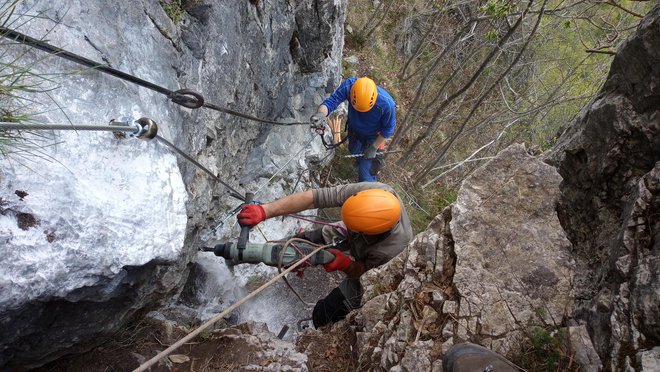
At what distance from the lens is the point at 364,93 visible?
5422 mm

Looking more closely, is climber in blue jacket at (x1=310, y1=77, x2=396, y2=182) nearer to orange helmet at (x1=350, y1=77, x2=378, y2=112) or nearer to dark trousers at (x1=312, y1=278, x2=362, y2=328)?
orange helmet at (x1=350, y1=77, x2=378, y2=112)

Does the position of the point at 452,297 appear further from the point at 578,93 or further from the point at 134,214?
the point at 578,93

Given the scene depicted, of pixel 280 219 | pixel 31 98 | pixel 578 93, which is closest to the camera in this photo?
pixel 31 98

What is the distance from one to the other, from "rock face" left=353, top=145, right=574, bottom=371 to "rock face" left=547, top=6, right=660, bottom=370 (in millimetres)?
234

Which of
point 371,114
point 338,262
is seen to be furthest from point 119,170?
point 371,114

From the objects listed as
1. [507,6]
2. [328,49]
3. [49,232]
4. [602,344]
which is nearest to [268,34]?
[328,49]

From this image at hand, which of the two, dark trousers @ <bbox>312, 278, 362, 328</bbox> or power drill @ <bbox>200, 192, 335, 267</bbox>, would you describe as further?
dark trousers @ <bbox>312, 278, 362, 328</bbox>

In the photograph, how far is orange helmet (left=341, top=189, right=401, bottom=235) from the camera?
346 cm

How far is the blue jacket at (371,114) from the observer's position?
5730 millimetres

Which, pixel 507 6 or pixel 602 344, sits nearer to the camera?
pixel 602 344

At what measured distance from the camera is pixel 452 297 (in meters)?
2.93

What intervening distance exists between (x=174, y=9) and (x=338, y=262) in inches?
104

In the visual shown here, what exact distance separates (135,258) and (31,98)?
0.99 m

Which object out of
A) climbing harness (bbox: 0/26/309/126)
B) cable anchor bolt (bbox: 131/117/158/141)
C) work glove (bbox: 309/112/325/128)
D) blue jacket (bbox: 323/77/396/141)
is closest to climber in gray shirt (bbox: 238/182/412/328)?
climbing harness (bbox: 0/26/309/126)
